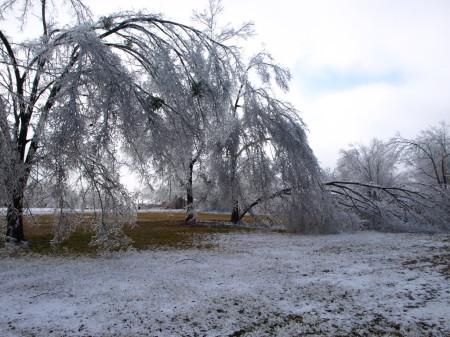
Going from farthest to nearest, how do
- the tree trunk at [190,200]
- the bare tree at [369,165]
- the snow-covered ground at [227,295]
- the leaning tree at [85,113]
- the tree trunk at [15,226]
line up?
the bare tree at [369,165]
the tree trunk at [190,200]
the tree trunk at [15,226]
the leaning tree at [85,113]
the snow-covered ground at [227,295]

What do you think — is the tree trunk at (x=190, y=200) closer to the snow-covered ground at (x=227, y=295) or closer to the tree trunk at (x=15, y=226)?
the tree trunk at (x=15, y=226)

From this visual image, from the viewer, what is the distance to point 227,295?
12.8 ft

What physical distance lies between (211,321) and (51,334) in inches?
58.5

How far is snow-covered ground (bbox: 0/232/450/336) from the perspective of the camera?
298 centimetres

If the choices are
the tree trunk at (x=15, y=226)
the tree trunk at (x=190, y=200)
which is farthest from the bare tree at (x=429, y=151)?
the tree trunk at (x=15, y=226)

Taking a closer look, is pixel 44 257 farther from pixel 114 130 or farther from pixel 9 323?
pixel 9 323

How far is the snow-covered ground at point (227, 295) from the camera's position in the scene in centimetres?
298

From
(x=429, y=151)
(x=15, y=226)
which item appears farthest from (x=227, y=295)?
(x=429, y=151)

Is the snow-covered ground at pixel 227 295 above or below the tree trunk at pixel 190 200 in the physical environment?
below

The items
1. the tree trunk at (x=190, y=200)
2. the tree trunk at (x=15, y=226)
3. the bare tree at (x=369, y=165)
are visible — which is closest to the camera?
the tree trunk at (x=15, y=226)

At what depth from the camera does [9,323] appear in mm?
3119

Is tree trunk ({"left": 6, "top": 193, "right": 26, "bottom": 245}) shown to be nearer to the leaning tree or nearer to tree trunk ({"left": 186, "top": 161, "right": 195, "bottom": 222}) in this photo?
the leaning tree

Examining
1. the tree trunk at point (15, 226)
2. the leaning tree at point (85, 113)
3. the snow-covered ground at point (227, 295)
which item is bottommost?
the snow-covered ground at point (227, 295)

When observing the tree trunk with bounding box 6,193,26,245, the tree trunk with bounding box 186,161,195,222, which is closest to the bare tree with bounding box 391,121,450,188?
the tree trunk with bounding box 186,161,195,222
